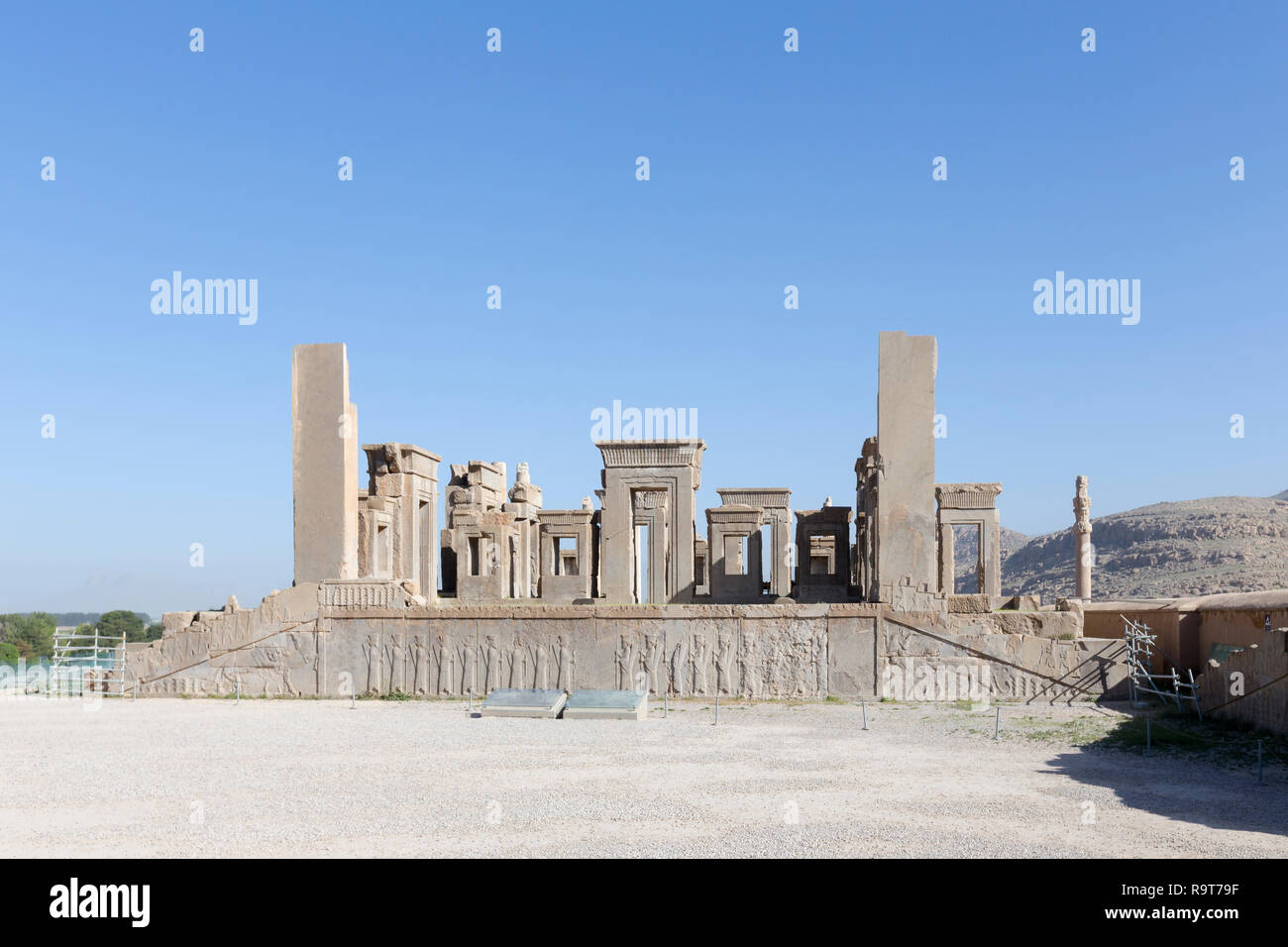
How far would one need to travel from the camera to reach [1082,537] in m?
33.4

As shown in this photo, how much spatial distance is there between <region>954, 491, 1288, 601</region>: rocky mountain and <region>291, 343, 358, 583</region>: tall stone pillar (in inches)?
A: 1557

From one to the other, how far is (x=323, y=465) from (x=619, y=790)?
520 inches

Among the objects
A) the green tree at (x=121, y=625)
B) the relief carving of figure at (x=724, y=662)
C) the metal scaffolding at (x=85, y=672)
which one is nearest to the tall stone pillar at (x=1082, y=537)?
the relief carving of figure at (x=724, y=662)

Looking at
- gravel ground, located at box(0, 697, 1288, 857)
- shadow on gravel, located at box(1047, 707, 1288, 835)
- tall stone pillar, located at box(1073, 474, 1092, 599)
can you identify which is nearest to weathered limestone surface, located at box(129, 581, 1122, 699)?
gravel ground, located at box(0, 697, 1288, 857)

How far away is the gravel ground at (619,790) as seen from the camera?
8211 millimetres

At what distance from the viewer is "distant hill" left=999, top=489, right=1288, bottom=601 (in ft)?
183

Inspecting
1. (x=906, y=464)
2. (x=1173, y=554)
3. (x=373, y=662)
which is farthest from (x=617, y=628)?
(x=1173, y=554)

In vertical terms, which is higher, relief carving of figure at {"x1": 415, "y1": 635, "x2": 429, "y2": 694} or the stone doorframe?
the stone doorframe

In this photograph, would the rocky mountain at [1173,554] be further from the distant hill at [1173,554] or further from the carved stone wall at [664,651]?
the carved stone wall at [664,651]

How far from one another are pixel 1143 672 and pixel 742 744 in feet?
27.7

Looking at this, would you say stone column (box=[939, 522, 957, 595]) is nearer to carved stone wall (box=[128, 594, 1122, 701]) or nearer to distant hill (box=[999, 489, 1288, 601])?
carved stone wall (box=[128, 594, 1122, 701])

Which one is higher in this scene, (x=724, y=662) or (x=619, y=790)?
(x=724, y=662)

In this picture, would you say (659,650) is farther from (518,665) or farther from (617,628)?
(518,665)

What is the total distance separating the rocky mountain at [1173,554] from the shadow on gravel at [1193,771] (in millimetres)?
Answer: 39619
